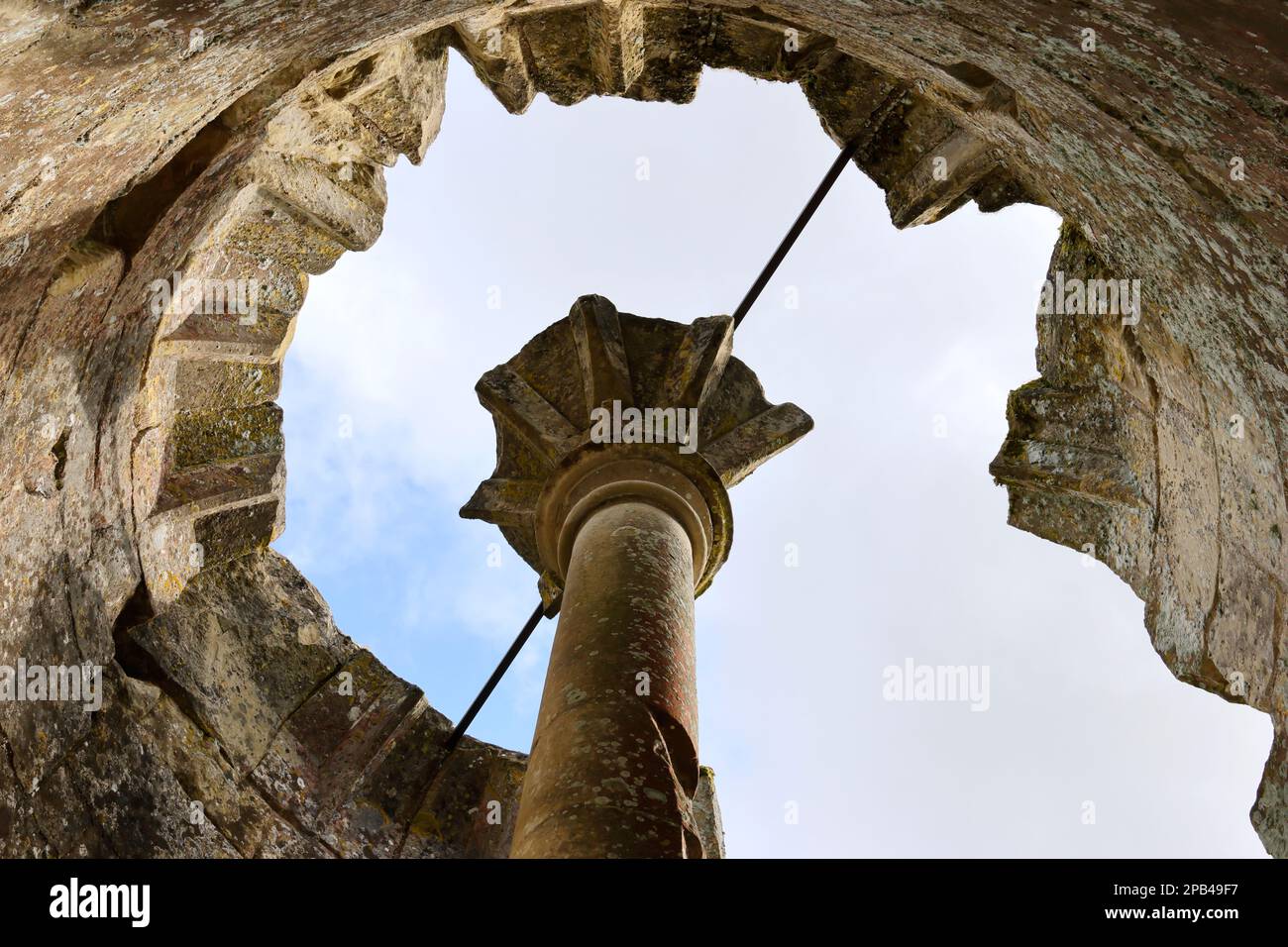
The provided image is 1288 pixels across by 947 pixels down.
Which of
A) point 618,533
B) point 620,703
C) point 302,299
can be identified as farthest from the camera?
point 302,299

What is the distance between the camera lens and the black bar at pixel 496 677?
6.66 metres

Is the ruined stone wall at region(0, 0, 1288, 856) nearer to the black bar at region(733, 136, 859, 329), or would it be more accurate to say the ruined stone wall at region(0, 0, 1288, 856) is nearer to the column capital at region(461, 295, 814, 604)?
the black bar at region(733, 136, 859, 329)

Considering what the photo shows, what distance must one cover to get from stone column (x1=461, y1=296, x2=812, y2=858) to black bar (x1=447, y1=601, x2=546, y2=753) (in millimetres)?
313

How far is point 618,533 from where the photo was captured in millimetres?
5277

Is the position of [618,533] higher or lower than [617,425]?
lower

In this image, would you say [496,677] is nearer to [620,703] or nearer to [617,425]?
[617,425]

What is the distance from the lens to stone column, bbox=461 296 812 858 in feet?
11.6

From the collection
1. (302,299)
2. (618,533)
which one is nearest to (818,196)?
(618,533)

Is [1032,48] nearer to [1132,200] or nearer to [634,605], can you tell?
[1132,200]

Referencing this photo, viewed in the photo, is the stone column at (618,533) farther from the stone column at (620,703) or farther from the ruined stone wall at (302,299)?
the ruined stone wall at (302,299)

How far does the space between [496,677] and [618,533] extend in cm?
198

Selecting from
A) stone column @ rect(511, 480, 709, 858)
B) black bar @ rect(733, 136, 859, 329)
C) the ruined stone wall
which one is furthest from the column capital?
the ruined stone wall

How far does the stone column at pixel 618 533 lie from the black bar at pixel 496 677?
1.03 feet
